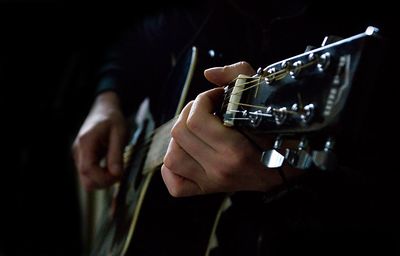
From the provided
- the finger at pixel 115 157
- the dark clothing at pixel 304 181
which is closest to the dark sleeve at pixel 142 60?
the dark clothing at pixel 304 181

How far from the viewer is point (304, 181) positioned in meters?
0.71

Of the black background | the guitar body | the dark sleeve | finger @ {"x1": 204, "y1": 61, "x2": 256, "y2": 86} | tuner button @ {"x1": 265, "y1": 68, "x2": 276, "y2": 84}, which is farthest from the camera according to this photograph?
the black background

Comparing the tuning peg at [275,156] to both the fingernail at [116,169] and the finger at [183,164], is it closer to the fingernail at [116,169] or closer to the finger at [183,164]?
the finger at [183,164]

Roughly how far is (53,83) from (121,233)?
1174mm

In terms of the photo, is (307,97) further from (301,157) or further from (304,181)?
(304,181)

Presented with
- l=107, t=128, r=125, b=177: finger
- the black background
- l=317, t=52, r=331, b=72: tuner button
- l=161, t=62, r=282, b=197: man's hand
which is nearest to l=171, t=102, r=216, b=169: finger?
l=161, t=62, r=282, b=197: man's hand

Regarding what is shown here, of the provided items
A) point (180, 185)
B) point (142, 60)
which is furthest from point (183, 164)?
point (142, 60)

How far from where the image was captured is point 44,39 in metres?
1.92

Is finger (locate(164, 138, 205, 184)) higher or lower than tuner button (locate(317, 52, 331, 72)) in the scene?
lower

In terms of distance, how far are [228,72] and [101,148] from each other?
1.91ft

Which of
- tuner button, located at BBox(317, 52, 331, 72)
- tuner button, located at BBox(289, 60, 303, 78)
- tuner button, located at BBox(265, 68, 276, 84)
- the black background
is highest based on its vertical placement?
tuner button, located at BBox(317, 52, 331, 72)

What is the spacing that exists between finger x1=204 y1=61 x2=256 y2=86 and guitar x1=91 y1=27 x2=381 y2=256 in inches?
1.1

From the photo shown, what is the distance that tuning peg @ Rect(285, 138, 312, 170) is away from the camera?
514 mm

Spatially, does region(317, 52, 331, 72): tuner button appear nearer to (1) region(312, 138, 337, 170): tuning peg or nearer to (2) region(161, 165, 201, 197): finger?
(1) region(312, 138, 337, 170): tuning peg
